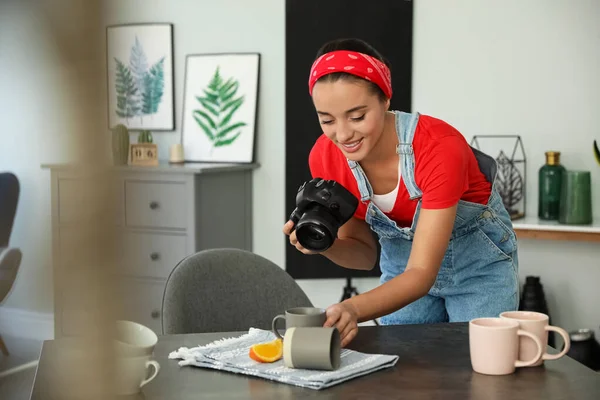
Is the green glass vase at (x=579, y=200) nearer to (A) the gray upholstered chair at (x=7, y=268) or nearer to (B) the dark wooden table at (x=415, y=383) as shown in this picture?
(B) the dark wooden table at (x=415, y=383)

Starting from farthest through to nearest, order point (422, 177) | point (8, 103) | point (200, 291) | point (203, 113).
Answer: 1. point (203, 113)
2. point (200, 291)
3. point (422, 177)
4. point (8, 103)

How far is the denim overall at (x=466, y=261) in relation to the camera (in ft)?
6.59

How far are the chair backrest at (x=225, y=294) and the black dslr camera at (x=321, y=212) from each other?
0.43 metres

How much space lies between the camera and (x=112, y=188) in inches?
7.0

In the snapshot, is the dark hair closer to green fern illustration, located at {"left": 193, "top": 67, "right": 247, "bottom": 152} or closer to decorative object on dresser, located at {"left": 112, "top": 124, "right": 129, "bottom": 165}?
decorative object on dresser, located at {"left": 112, "top": 124, "right": 129, "bottom": 165}

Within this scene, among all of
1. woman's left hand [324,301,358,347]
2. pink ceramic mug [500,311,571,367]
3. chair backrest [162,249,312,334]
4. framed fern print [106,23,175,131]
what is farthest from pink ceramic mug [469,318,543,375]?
framed fern print [106,23,175,131]

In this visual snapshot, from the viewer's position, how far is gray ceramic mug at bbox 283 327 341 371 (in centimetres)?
144

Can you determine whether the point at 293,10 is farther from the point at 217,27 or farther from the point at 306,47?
the point at 217,27

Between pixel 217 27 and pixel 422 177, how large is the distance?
274 centimetres

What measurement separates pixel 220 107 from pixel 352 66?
102 inches

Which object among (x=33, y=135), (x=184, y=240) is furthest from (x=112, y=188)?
(x=184, y=240)

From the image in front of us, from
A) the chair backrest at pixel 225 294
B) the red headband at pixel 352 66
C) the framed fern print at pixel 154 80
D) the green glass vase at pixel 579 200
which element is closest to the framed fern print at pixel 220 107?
the framed fern print at pixel 154 80

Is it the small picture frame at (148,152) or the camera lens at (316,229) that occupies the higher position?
the small picture frame at (148,152)

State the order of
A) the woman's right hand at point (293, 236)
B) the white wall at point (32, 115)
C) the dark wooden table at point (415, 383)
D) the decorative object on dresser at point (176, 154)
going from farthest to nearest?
1. the decorative object on dresser at point (176, 154)
2. the woman's right hand at point (293, 236)
3. the dark wooden table at point (415, 383)
4. the white wall at point (32, 115)
